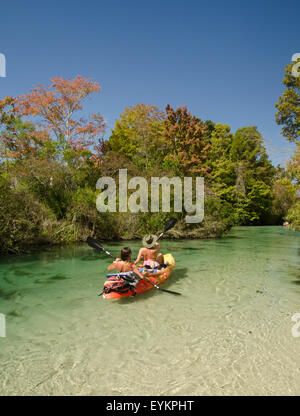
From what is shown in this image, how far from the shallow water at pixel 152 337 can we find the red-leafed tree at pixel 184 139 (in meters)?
18.6

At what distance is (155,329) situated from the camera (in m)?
4.84

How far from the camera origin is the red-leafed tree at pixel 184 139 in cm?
2609

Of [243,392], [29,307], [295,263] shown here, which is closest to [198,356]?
[243,392]

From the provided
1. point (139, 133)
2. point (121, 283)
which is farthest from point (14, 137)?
point (121, 283)

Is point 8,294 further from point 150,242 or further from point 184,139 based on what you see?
point 184,139

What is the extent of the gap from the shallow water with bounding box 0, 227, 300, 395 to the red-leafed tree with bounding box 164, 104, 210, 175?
18.6 m

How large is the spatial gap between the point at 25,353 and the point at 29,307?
80.6 inches

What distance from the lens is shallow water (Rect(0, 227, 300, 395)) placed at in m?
3.30

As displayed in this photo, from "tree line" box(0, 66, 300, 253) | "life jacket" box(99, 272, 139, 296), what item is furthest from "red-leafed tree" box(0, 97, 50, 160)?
"life jacket" box(99, 272, 139, 296)

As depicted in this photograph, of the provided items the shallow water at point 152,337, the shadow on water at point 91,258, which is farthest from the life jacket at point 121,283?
the shadow on water at point 91,258

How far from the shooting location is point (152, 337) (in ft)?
14.9

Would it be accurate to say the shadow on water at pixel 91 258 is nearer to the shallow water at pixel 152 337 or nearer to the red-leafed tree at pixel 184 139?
the shallow water at pixel 152 337

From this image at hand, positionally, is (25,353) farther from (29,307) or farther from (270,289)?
(270,289)

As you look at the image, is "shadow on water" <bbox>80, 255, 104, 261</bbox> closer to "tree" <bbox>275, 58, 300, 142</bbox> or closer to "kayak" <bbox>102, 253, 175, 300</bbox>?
"kayak" <bbox>102, 253, 175, 300</bbox>
